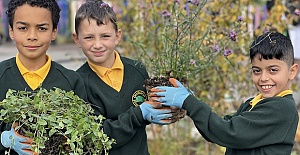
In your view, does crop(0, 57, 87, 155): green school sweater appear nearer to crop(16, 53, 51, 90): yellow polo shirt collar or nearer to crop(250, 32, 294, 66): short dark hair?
crop(16, 53, 51, 90): yellow polo shirt collar

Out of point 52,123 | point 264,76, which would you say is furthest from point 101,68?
point 264,76

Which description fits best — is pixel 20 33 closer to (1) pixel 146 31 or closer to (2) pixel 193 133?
(1) pixel 146 31

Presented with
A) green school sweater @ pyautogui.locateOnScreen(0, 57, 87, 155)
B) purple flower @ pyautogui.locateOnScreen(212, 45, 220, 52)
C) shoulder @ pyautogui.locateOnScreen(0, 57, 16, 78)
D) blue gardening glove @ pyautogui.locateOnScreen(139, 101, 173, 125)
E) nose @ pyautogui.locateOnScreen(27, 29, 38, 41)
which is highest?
nose @ pyautogui.locateOnScreen(27, 29, 38, 41)

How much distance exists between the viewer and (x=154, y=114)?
271 cm

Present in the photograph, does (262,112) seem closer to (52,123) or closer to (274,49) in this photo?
(274,49)

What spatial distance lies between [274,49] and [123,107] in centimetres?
80

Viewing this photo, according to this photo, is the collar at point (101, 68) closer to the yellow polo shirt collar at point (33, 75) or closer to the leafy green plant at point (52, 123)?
the yellow polo shirt collar at point (33, 75)

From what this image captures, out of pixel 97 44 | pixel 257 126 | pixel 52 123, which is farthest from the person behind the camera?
pixel 97 44

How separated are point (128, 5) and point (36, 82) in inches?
87.9

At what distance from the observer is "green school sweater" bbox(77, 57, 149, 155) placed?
9.04 feet

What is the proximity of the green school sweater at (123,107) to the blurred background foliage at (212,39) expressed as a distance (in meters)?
1.06

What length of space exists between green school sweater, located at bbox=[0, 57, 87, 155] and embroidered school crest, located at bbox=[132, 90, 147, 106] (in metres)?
0.27

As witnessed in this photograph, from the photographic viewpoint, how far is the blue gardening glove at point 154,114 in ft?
8.89

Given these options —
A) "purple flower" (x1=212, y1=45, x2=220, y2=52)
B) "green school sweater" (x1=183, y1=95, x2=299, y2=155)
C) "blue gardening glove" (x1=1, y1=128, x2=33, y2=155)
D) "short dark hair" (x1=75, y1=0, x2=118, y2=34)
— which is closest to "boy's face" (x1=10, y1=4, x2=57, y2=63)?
"short dark hair" (x1=75, y1=0, x2=118, y2=34)
